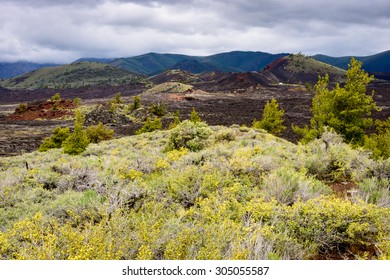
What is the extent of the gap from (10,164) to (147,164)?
14.3 metres

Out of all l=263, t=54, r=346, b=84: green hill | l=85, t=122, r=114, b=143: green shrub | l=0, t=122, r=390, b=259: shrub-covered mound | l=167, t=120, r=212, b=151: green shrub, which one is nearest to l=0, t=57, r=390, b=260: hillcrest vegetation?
l=0, t=122, r=390, b=259: shrub-covered mound

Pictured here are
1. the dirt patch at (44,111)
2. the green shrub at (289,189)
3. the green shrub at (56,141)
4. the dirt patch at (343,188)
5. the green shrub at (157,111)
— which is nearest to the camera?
the green shrub at (289,189)

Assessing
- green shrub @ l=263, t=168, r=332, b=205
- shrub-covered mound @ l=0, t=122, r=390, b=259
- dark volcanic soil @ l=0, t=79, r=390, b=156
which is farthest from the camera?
dark volcanic soil @ l=0, t=79, r=390, b=156

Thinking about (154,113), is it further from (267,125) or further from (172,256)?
(172,256)

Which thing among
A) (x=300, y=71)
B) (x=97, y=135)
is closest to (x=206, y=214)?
(x=97, y=135)

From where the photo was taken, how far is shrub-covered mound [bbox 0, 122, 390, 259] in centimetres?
375

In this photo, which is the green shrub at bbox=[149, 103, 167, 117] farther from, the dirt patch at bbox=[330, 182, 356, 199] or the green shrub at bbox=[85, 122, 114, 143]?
the dirt patch at bbox=[330, 182, 356, 199]

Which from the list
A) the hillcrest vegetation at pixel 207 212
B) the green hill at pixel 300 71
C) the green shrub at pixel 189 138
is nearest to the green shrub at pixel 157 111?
the green shrub at pixel 189 138

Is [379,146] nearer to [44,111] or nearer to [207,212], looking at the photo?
[207,212]

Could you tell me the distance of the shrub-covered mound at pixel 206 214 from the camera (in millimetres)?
3750

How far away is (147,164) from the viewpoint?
9.31m

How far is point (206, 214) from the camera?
468 centimetres

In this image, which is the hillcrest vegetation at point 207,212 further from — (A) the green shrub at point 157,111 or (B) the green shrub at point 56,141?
(A) the green shrub at point 157,111
